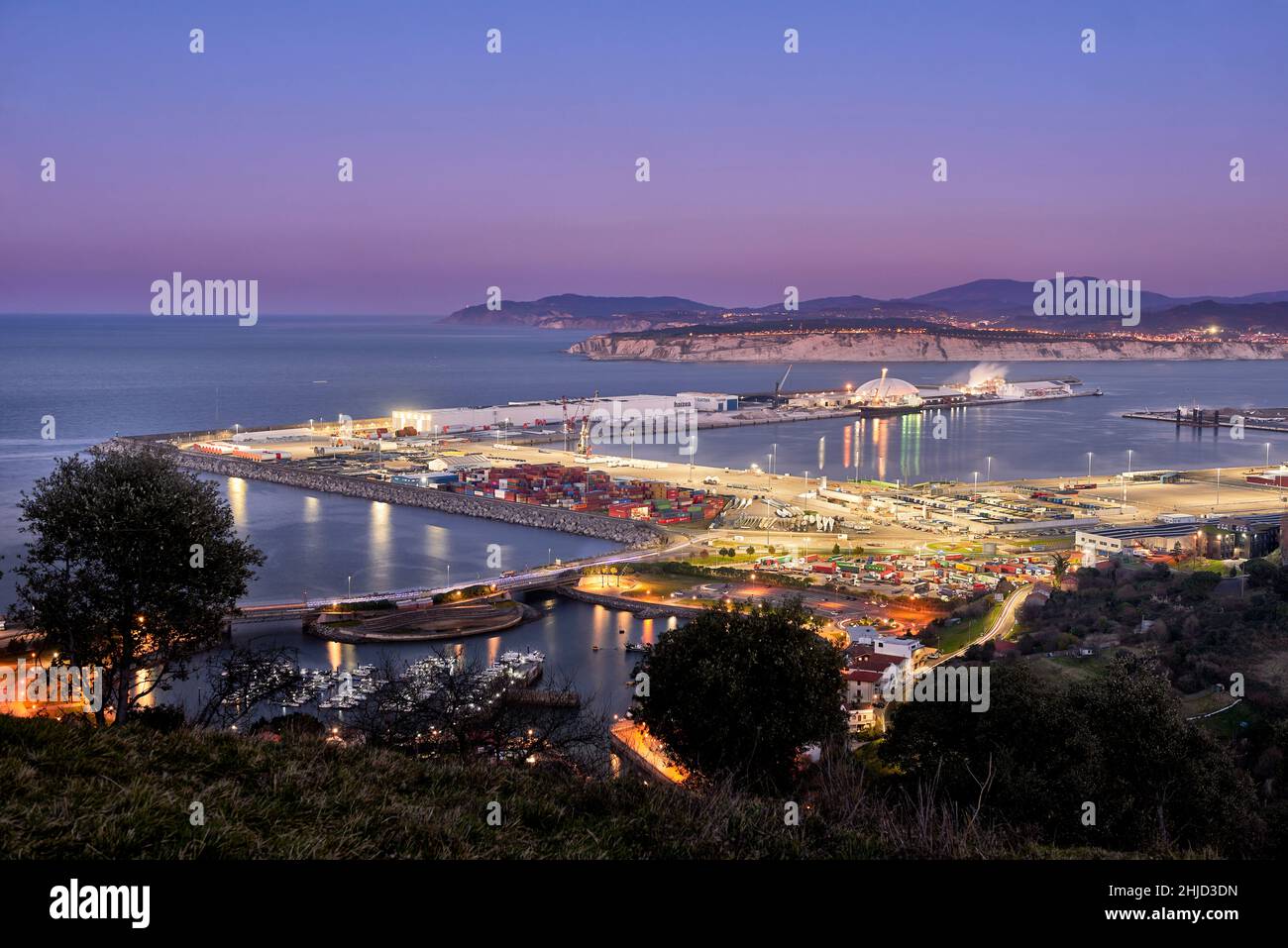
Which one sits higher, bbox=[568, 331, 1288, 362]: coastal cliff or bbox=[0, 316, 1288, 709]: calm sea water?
bbox=[568, 331, 1288, 362]: coastal cliff

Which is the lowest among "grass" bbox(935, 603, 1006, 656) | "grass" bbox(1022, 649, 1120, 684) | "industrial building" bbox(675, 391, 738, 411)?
"grass" bbox(935, 603, 1006, 656)

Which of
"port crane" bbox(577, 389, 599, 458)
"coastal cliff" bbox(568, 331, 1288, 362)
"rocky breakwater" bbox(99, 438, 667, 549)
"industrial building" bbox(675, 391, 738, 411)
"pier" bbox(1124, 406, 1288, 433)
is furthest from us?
"coastal cliff" bbox(568, 331, 1288, 362)

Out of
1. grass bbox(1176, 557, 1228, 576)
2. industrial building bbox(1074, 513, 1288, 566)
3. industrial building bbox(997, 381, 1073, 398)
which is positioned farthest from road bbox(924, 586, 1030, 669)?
industrial building bbox(997, 381, 1073, 398)

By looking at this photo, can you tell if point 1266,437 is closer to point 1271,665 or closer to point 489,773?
point 1271,665

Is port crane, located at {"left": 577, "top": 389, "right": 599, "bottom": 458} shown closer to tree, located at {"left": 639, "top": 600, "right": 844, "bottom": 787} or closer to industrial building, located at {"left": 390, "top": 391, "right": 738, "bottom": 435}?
industrial building, located at {"left": 390, "top": 391, "right": 738, "bottom": 435}

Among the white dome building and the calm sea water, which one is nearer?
the calm sea water
